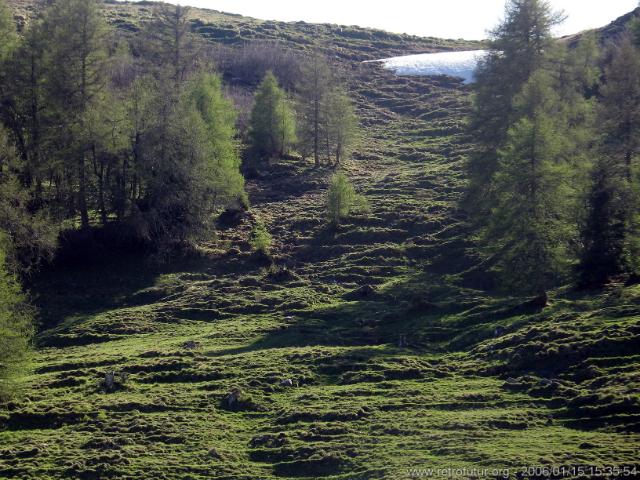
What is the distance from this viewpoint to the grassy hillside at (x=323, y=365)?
21766 millimetres

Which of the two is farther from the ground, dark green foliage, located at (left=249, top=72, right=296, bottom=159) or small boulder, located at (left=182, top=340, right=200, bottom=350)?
dark green foliage, located at (left=249, top=72, right=296, bottom=159)

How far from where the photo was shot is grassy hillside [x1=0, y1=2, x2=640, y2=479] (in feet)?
71.4

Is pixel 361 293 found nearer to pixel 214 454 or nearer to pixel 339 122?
pixel 214 454

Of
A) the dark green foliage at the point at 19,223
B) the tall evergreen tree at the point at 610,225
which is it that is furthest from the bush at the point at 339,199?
the tall evergreen tree at the point at 610,225

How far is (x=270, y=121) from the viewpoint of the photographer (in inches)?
2317

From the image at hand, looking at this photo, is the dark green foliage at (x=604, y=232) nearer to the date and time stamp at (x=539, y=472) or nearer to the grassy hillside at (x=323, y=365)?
the grassy hillside at (x=323, y=365)

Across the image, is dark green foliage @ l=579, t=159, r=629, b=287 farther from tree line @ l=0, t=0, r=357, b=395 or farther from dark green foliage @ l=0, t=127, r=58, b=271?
dark green foliage @ l=0, t=127, r=58, b=271

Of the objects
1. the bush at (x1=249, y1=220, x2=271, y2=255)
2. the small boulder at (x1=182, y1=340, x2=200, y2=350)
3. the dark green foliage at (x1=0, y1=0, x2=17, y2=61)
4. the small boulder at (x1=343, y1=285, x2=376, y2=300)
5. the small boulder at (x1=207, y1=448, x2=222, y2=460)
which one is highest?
the dark green foliage at (x1=0, y1=0, x2=17, y2=61)

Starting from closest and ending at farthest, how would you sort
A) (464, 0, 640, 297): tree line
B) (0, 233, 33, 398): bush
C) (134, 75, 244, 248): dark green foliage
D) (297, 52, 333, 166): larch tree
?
(0, 233, 33, 398): bush
(464, 0, 640, 297): tree line
(134, 75, 244, 248): dark green foliage
(297, 52, 333, 166): larch tree

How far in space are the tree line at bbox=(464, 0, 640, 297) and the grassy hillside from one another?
6.29 ft

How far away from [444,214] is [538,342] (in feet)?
71.2

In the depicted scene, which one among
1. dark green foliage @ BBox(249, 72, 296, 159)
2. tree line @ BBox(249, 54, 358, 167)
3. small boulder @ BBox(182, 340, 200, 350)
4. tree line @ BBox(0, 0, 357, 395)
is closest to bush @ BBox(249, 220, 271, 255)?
tree line @ BBox(0, 0, 357, 395)

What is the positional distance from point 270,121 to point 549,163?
2963 centimetres

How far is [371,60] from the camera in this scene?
339ft
